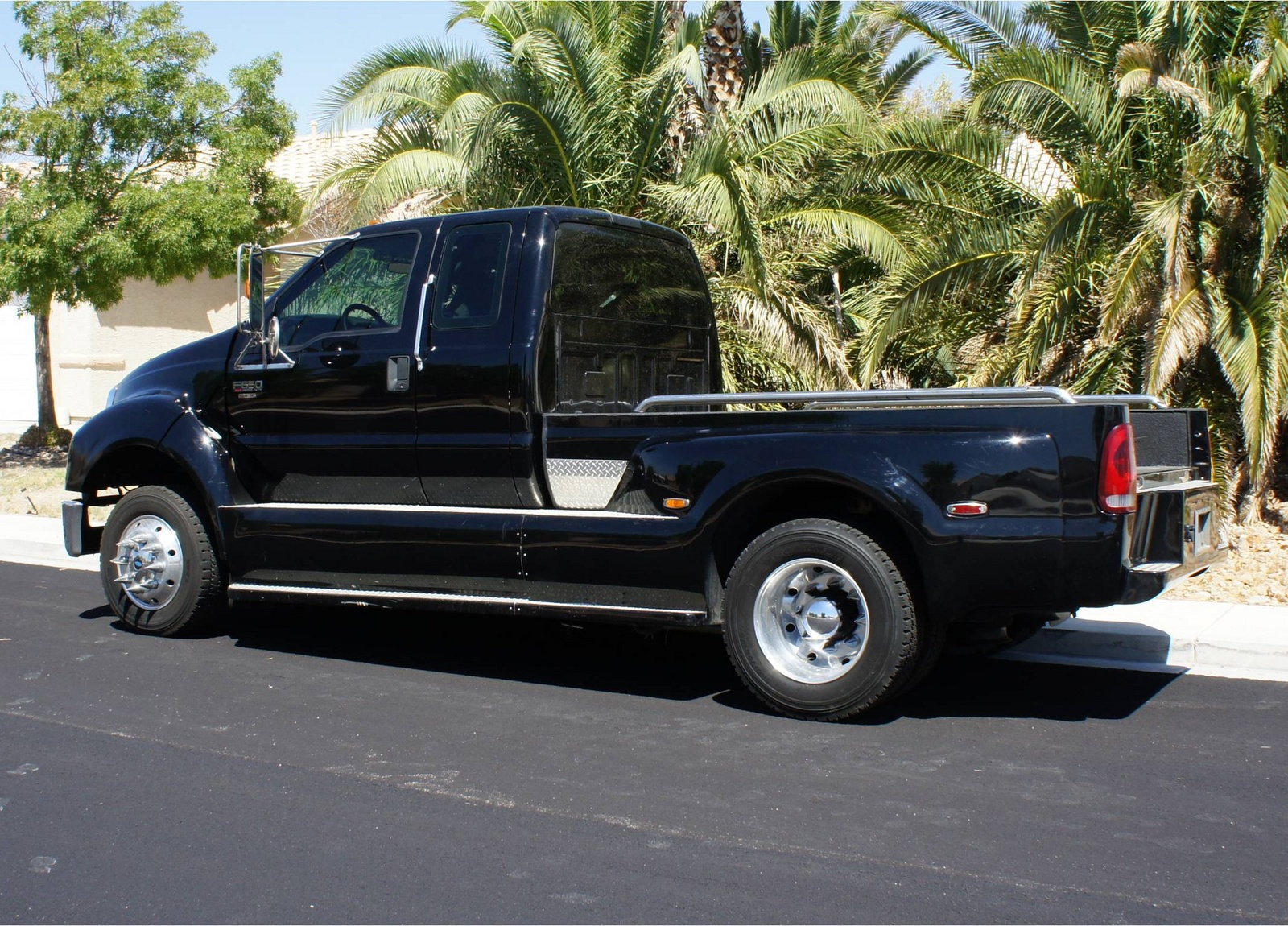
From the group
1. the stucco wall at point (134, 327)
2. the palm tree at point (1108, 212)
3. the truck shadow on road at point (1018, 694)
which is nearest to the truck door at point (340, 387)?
the truck shadow on road at point (1018, 694)

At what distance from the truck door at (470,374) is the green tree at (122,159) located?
1115 centimetres

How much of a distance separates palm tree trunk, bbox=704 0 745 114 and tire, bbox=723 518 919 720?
32.1 feet

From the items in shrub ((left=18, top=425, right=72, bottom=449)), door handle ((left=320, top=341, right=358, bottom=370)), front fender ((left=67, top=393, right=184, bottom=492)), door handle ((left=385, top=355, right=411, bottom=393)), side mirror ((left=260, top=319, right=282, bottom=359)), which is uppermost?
side mirror ((left=260, top=319, right=282, bottom=359))

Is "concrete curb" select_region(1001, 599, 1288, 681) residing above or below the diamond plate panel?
below

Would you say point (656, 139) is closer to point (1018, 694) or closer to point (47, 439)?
point (1018, 694)

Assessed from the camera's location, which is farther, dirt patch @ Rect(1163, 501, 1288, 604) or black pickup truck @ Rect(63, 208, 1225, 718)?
dirt patch @ Rect(1163, 501, 1288, 604)

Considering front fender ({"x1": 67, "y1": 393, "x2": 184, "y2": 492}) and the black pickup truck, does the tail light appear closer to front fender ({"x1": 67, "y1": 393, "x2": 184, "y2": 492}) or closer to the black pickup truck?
the black pickup truck

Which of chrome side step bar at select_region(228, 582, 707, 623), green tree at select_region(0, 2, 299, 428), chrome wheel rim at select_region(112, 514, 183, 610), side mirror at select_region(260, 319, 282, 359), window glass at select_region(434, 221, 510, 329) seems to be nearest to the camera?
chrome side step bar at select_region(228, 582, 707, 623)

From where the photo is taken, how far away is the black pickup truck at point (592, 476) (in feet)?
17.3

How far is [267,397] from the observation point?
7.15 m

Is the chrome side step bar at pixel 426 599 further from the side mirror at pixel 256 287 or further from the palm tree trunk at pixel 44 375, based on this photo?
the palm tree trunk at pixel 44 375

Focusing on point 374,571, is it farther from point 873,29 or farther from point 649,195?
point 873,29

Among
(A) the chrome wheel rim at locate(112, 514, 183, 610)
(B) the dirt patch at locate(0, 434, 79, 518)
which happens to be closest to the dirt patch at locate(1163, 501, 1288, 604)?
(A) the chrome wheel rim at locate(112, 514, 183, 610)

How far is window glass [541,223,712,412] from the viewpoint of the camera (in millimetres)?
6707
